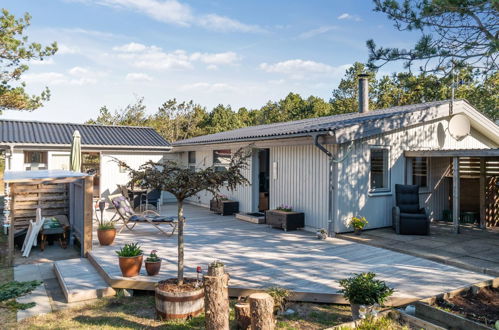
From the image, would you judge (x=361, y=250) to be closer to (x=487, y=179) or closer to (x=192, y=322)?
(x=192, y=322)

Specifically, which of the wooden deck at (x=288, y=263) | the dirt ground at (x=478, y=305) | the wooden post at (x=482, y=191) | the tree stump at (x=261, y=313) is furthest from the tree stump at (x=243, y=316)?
the wooden post at (x=482, y=191)

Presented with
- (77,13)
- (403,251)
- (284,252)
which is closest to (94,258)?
(284,252)

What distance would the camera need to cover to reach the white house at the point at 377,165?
7.95 meters

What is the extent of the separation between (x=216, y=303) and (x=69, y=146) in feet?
36.5

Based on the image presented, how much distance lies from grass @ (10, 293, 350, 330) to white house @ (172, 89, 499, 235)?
3554 millimetres

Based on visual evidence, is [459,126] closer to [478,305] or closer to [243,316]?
[478,305]

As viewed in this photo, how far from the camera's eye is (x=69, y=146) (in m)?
12.6

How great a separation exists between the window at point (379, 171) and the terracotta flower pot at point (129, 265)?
5807 millimetres

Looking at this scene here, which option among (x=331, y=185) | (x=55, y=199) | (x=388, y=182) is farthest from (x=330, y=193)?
(x=55, y=199)

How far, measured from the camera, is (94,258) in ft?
19.6

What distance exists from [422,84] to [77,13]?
9.99 m

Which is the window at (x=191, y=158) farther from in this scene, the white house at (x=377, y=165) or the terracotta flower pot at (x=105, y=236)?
the terracotta flower pot at (x=105, y=236)

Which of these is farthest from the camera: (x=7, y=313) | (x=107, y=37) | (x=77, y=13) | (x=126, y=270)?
(x=107, y=37)

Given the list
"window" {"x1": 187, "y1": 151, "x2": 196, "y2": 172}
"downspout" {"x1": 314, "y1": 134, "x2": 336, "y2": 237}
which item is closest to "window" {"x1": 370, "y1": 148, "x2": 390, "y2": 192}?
"downspout" {"x1": 314, "y1": 134, "x2": 336, "y2": 237}
